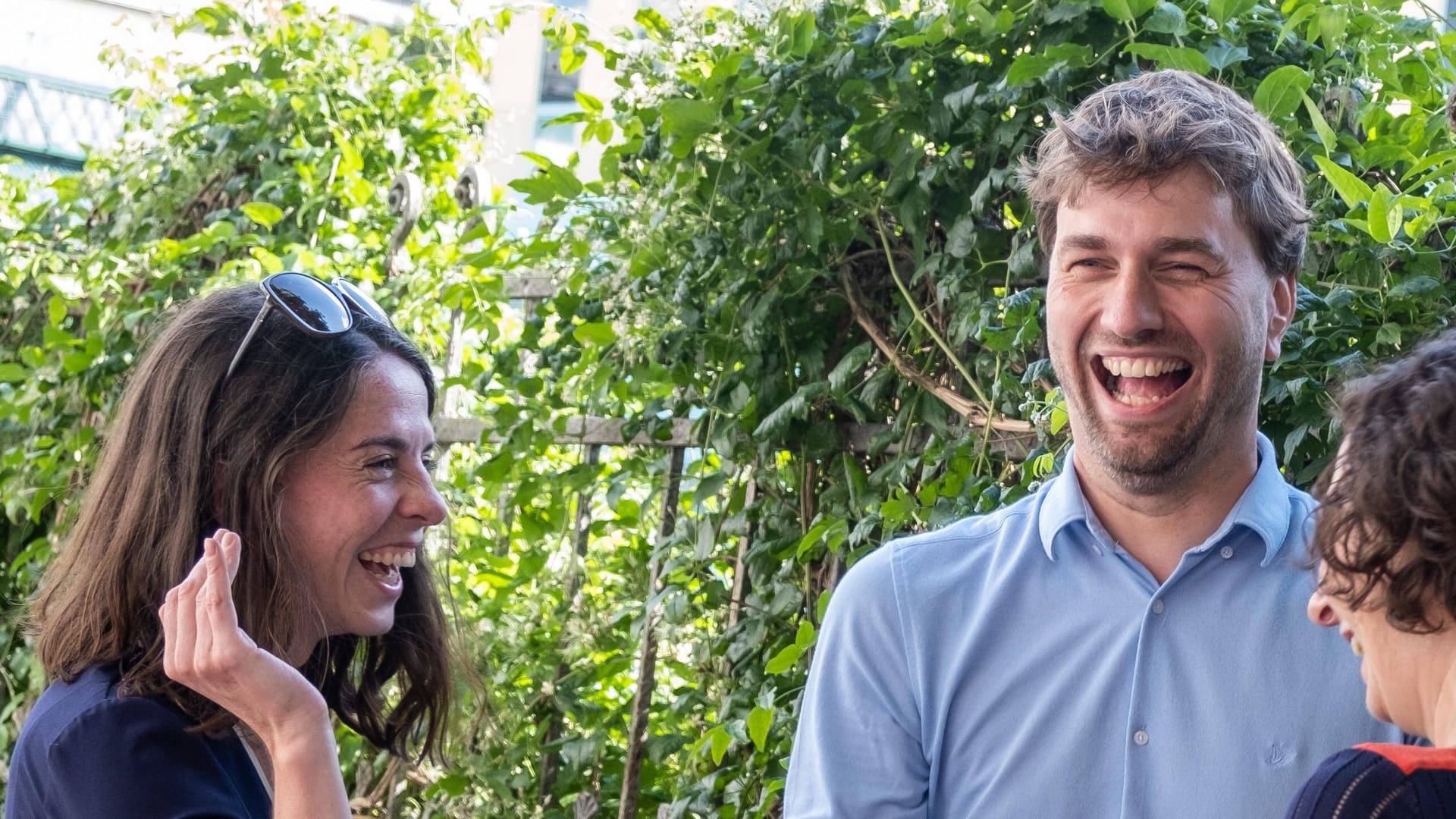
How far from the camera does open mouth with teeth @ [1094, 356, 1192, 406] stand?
5.14 feet

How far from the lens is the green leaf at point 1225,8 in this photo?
6.57 feet

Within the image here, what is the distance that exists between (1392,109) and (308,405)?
177cm

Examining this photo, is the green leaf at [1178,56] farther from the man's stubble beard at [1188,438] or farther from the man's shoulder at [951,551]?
the man's shoulder at [951,551]

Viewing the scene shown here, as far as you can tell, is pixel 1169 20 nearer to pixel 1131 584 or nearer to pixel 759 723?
pixel 1131 584

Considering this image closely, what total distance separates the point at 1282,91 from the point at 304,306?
1.25 metres

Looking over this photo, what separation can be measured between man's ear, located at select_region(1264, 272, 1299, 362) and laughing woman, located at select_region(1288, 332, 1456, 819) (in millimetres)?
370

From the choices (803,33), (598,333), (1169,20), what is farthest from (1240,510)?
(598,333)

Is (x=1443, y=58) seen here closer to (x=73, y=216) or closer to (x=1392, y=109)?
(x=1392, y=109)

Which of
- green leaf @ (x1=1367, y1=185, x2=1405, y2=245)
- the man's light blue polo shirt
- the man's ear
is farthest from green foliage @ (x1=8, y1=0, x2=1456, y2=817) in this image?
the man's light blue polo shirt

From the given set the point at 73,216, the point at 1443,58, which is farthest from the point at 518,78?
the point at 1443,58

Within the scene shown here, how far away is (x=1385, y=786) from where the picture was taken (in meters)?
1.04

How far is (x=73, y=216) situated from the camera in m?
4.69

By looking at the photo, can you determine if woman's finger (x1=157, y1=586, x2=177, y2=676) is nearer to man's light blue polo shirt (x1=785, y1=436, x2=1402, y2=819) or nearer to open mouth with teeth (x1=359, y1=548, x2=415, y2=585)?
open mouth with teeth (x1=359, y1=548, x2=415, y2=585)

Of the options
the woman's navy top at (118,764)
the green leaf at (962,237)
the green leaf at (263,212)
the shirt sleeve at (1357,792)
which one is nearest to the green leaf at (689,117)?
the green leaf at (962,237)
